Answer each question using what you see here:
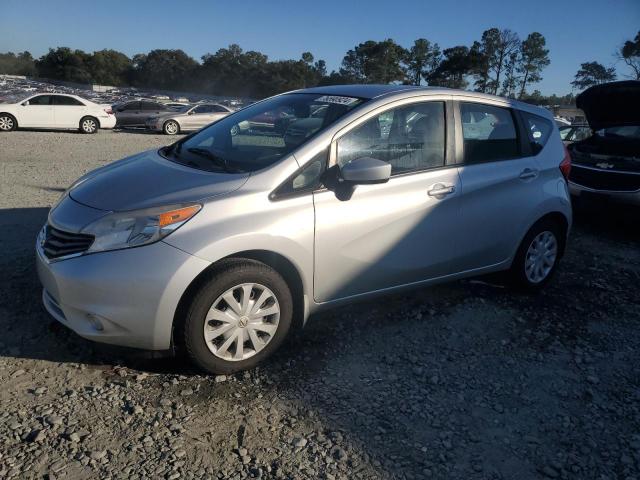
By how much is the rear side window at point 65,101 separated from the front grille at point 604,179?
1710cm

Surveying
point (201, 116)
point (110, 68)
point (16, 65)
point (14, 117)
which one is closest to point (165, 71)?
point (110, 68)

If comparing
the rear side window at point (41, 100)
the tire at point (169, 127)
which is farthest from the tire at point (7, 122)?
the tire at point (169, 127)

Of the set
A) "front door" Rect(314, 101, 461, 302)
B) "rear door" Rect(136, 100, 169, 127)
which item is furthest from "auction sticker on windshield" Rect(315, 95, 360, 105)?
"rear door" Rect(136, 100, 169, 127)

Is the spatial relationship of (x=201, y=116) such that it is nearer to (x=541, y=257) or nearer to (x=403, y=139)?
(x=541, y=257)

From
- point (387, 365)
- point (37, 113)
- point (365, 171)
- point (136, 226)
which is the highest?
point (365, 171)

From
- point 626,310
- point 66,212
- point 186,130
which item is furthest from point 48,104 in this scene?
point 626,310

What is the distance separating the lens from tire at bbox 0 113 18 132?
17.2 m

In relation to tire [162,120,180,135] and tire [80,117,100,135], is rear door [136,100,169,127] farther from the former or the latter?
tire [80,117,100,135]

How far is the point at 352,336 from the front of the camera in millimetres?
3633

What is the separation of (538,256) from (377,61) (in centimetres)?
8065

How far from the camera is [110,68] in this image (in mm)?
102062

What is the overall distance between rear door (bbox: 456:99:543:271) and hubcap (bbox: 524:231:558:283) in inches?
10.4

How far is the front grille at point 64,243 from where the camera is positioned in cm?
281

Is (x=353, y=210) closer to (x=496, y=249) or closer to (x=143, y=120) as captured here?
(x=496, y=249)
